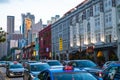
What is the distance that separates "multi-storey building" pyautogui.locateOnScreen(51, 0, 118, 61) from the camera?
65.0m

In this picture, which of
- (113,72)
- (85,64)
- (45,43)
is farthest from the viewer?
(45,43)

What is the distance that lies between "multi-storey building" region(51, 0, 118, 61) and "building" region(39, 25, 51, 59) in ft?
84.9

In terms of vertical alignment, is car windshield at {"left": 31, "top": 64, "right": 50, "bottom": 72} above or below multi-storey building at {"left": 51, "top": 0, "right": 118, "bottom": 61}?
below

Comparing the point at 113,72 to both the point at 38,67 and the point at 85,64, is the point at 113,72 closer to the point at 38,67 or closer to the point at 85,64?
the point at 38,67

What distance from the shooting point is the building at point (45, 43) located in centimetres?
12443

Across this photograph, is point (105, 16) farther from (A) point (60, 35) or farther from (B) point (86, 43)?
(A) point (60, 35)

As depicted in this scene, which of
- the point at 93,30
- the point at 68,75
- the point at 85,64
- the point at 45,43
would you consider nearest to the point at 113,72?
the point at 68,75

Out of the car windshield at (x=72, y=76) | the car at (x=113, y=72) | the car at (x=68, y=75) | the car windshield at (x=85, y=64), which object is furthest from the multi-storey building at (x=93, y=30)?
the car windshield at (x=72, y=76)

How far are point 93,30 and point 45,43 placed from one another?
59063 mm

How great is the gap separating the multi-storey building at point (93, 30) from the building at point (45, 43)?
25.9 metres

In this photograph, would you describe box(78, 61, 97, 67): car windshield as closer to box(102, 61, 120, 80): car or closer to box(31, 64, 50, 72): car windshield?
box(31, 64, 50, 72): car windshield

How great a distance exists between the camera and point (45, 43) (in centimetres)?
13150

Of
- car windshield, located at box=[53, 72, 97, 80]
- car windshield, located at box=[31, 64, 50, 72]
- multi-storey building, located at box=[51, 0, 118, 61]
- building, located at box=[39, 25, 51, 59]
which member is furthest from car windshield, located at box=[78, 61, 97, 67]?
building, located at box=[39, 25, 51, 59]

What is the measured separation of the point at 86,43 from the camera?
7894cm
